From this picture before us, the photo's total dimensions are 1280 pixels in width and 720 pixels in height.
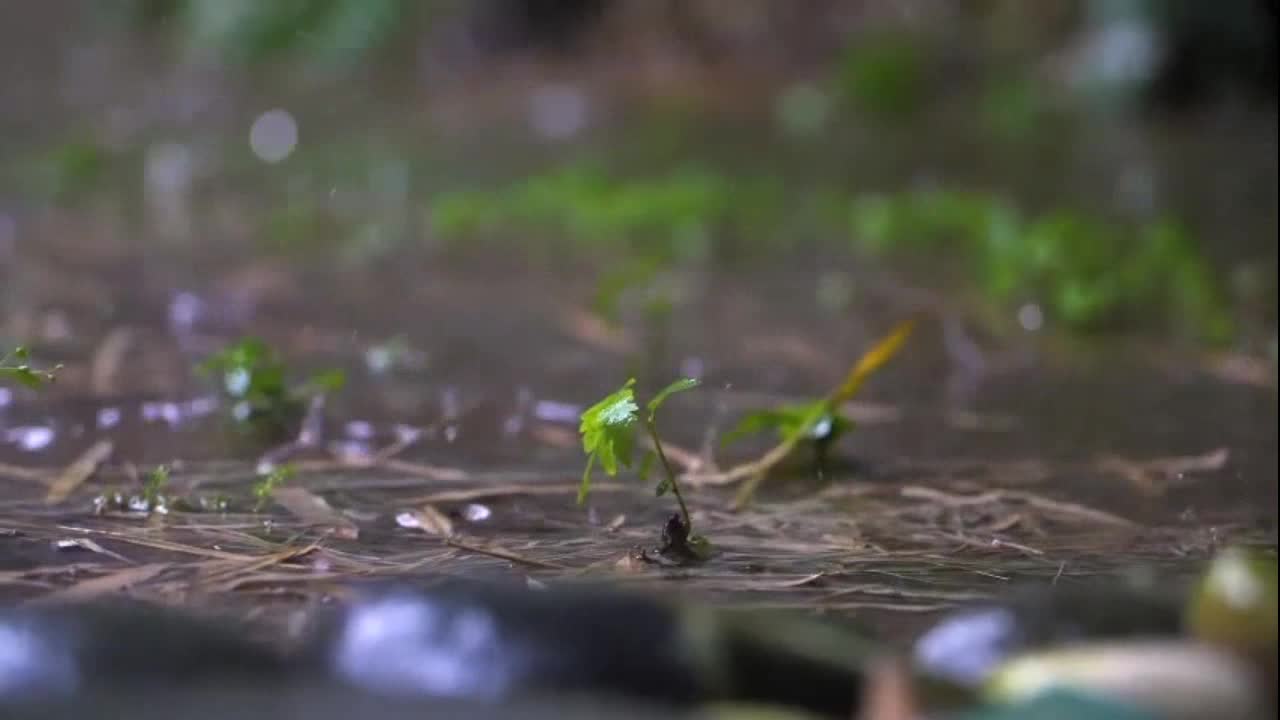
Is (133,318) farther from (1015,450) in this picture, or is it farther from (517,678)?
(517,678)

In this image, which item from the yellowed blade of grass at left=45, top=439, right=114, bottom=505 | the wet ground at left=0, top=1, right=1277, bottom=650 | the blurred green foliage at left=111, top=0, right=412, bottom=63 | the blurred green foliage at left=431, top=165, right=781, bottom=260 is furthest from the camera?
the blurred green foliage at left=111, top=0, right=412, bottom=63

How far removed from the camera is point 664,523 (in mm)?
1696

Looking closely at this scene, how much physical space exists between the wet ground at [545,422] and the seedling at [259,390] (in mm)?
55

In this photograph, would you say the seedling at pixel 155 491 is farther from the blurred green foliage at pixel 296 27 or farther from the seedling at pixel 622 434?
the blurred green foliage at pixel 296 27

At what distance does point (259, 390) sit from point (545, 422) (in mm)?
431

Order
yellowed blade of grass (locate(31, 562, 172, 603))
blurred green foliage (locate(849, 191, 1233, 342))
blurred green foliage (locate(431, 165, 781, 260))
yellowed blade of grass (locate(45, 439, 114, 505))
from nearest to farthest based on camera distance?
yellowed blade of grass (locate(31, 562, 172, 603)) → yellowed blade of grass (locate(45, 439, 114, 505)) → blurred green foliage (locate(849, 191, 1233, 342)) → blurred green foliage (locate(431, 165, 781, 260))

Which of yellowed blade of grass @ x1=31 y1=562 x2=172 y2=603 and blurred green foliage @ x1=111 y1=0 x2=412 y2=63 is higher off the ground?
blurred green foliage @ x1=111 y1=0 x2=412 y2=63

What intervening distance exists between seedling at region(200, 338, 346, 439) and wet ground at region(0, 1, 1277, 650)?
0.18 ft

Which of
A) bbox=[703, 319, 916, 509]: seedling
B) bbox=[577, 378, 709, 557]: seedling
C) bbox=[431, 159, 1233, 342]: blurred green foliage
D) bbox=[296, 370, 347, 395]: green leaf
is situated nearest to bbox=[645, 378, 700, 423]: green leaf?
bbox=[577, 378, 709, 557]: seedling

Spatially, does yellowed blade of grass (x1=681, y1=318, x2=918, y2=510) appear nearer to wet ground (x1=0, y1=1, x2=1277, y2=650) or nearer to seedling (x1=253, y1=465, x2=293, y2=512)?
wet ground (x1=0, y1=1, x2=1277, y2=650)

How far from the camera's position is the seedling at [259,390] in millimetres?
2119

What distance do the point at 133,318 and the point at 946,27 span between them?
6.28 m

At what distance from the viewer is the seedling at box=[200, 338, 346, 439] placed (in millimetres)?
2119

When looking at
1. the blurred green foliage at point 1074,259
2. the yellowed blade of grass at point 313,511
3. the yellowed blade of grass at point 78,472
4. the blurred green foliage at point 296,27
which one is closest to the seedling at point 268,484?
the yellowed blade of grass at point 313,511
